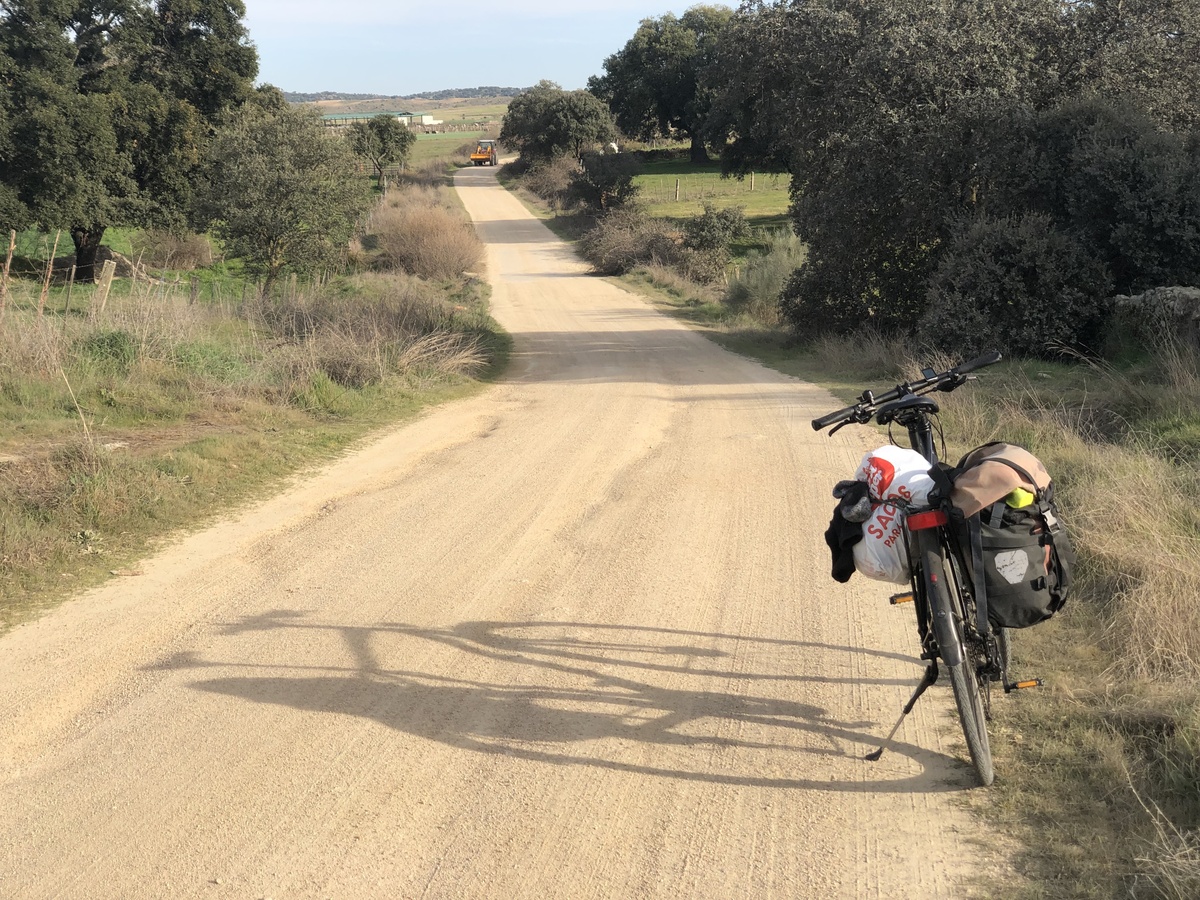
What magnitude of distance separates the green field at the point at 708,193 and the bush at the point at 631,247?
6663 millimetres

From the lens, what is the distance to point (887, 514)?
12.3 ft

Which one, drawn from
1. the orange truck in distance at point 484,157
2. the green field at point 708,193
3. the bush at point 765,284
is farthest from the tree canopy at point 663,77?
the bush at point 765,284

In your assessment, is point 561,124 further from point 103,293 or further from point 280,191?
point 103,293

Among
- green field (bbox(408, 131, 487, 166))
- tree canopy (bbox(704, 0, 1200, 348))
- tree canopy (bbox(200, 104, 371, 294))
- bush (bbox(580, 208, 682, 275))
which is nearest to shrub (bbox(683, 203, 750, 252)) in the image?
bush (bbox(580, 208, 682, 275))

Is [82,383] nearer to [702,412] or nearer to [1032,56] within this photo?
[702,412]

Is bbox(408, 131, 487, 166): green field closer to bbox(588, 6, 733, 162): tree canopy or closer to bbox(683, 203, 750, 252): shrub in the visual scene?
bbox(588, 6, 733, 162): tree canopy

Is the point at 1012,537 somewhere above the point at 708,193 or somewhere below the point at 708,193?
below

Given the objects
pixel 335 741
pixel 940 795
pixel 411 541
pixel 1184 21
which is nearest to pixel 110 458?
pixel 411 541

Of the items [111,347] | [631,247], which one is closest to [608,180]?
[631,247]

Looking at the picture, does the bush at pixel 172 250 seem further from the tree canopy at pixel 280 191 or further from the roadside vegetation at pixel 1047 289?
the roadside vegetation at pixel 1047 289

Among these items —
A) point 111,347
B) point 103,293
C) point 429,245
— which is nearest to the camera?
point 111,347

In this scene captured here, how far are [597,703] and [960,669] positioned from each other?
1.56m

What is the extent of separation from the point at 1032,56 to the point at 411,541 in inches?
532

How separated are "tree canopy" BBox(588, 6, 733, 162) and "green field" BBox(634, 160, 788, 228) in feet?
8.64
